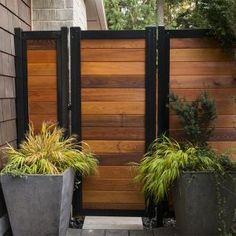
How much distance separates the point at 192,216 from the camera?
140 inches

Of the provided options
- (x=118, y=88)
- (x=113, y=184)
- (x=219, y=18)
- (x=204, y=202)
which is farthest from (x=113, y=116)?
(x=219, y=18)

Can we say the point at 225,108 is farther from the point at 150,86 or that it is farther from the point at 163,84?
the point at 150,86

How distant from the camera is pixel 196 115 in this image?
3.77 meters

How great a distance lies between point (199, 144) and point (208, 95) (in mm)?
463

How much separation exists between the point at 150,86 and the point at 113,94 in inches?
13.8

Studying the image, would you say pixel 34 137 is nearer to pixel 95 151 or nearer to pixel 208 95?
pixel 95 151

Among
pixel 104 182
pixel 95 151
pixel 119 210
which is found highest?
pixel 95 151

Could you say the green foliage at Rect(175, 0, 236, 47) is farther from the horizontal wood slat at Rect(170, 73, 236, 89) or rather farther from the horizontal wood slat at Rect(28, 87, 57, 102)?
the horizontal wood slat at Rect(28, 87, 57, 102)

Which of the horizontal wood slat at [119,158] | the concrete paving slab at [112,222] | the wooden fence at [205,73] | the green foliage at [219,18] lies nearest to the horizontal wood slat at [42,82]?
the horizontal wood slat at [119,158]

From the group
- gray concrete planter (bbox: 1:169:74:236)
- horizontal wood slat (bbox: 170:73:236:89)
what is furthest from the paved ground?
horizontal wood slat (bbox: 170:73:236:89)

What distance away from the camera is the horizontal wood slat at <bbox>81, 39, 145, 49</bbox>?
13.1 ft

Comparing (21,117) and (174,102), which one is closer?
(174,102)

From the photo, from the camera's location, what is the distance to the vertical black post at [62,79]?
4035mm

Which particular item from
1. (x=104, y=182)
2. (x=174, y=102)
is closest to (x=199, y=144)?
(x=174, y=102)
